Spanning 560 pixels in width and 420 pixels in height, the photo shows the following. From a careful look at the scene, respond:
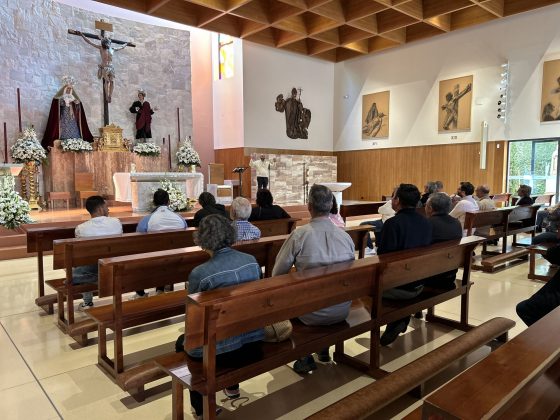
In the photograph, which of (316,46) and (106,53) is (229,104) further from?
(106,53)

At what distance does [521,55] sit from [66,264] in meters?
12.2

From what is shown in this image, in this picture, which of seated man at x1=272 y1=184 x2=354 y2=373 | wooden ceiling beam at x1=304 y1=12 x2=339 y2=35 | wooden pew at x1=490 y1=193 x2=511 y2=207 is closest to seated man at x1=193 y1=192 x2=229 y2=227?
seated man at x1=272 y1=184 x2=354 y2=373

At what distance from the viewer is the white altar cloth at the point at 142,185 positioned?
28.9ft

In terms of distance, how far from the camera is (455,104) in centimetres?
1268

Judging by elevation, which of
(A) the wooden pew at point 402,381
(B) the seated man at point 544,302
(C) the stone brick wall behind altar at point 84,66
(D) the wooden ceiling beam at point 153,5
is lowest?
(A) the wooden pew at point 402,381

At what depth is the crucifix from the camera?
11.1 m

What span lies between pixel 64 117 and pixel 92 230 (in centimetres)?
824

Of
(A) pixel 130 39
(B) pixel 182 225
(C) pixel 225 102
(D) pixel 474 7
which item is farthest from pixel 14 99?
(D) pixel 474 7

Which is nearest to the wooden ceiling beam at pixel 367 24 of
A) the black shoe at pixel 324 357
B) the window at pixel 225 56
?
the window at pixel 225 56

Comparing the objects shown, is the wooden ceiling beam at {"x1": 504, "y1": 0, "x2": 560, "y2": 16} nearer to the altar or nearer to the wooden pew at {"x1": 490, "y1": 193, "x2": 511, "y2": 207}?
the wooden pew at {"x1": 490, "y1": 193, "x2": 511, "y2": 207}

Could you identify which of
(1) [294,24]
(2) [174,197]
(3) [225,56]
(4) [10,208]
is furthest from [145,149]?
(1) [294,24]

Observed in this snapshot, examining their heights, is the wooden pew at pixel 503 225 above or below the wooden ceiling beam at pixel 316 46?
below

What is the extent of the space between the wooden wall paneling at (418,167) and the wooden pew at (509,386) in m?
11.3

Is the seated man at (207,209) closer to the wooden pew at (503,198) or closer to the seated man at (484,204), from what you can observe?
the seated man at (484,204)
